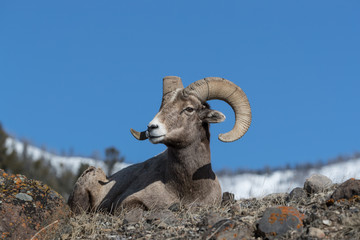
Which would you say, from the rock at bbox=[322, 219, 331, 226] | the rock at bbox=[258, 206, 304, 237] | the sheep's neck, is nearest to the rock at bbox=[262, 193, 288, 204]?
the sheep's neck

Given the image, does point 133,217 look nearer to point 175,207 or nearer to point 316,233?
point 175,207

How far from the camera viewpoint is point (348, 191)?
9258mm

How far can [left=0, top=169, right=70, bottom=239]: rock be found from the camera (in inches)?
381

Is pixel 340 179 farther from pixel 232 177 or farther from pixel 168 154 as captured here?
pixel 232 177

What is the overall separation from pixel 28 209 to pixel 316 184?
6.03 metres

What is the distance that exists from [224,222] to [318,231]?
4.69 feet

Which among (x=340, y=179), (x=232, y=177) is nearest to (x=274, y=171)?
(x=232, y=177)

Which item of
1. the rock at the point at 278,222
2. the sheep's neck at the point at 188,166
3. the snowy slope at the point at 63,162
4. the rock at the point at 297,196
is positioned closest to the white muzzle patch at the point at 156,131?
the sheep's neck at the point at 188,166

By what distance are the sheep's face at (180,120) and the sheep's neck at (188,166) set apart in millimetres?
201

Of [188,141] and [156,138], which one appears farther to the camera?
[188,141]

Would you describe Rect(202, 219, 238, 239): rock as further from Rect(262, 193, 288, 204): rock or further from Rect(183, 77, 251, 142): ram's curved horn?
Rect(183, 77, 251, 142): ram's curved horn

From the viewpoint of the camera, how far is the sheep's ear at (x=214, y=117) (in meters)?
11.3

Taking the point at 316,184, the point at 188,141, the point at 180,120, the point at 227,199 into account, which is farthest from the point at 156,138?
the point at 316,184

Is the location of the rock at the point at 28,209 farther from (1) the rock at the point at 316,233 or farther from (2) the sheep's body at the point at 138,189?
(1) the rock at the point at 316,233
